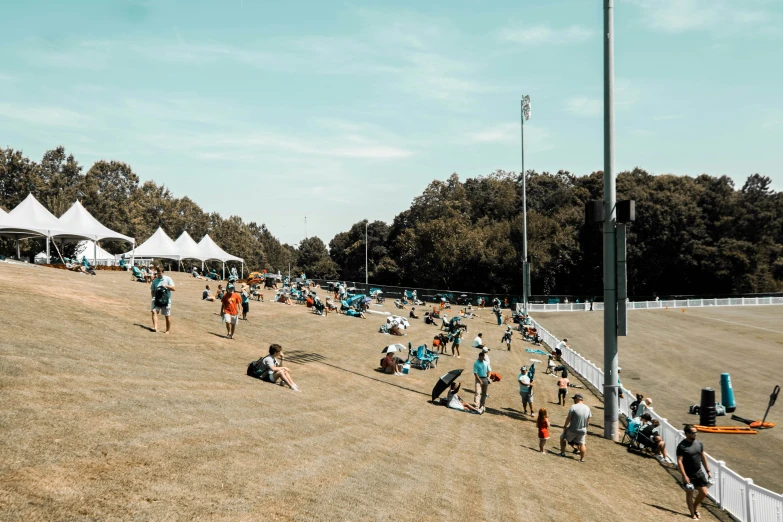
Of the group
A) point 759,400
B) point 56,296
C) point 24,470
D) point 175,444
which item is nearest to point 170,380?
point 175,444

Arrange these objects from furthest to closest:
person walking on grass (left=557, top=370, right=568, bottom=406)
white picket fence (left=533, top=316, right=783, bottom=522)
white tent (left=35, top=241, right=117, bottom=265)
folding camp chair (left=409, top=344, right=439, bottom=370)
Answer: white tent (left=35, top=241, right=117, bottom=265), folding camp chair (left=409, top=344, right=439, bottom=370), person walking on grass (left=557, top=370, right=568, bottom=406), white picket fence (left=533, top=316, right=783, bottom=522)

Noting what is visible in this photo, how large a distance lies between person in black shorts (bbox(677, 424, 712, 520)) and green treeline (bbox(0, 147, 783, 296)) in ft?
208

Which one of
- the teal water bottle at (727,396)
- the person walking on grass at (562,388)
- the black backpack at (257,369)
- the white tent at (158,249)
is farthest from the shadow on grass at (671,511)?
the white tent at (158,249)

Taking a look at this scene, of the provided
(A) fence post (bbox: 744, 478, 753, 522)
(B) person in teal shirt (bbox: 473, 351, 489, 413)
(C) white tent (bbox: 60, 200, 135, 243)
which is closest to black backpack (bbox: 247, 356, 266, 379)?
(B) person in teal shirt (bbox: 473, 351, 489, 413)

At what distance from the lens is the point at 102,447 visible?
728cm

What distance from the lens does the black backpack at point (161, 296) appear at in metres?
15.7

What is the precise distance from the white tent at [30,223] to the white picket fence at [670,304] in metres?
41.3

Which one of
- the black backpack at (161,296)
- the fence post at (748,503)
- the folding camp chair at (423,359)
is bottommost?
the fence post at (748,503)

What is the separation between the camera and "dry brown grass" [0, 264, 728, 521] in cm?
655

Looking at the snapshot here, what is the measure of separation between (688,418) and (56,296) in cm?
2075

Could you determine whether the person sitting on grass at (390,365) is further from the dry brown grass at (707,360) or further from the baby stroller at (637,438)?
the dry brown grass at (707,360)

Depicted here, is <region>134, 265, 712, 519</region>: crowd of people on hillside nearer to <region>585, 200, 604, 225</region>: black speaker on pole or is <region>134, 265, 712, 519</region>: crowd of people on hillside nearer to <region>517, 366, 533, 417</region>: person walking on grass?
<region>517, 366, 533, 417</region>: person walking on grass

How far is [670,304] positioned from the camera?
62750 millimetres

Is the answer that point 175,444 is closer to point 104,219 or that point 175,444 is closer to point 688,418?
point 688,418
